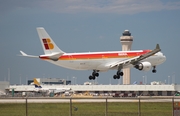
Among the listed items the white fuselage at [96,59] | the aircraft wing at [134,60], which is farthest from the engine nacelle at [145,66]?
the white fuselage at [96,59]

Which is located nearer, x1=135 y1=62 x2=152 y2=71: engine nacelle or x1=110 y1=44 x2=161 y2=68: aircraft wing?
x1=110 y1=44 x2=161 y2=68: aircraft wing

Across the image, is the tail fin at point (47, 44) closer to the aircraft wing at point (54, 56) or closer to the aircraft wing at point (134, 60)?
the aircraft wing at point (54, 56)

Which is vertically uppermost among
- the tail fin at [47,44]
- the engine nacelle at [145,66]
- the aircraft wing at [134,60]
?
the tail fin at [47,44]

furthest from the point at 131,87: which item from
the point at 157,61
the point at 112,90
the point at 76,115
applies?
the point at 76,115

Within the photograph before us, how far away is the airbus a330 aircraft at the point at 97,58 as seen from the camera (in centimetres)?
8544

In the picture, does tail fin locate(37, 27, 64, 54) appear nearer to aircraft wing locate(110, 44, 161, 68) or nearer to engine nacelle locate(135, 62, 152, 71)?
aircraft wing locate(110, 44, 161, 68)

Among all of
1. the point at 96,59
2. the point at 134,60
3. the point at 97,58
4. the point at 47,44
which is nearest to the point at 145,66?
the point at 134,60

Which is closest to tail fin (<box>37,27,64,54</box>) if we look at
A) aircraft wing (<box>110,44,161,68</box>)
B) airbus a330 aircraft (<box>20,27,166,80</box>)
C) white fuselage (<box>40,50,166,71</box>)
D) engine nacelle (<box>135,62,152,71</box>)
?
airbus a330 aircraft (<box>20,27,166,80</box>)

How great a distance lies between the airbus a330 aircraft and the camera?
85.4 metres

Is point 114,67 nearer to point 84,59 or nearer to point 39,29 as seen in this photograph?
point 84,59

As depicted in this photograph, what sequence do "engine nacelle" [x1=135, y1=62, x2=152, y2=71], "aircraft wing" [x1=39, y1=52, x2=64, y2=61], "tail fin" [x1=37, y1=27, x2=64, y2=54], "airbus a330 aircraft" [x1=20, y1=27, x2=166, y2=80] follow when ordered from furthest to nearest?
1. "engine nacelle" [x1=135, y1=62, x2=152, y2=71]
2. "tail fin" [x1=37, y1=27, x2=64, y2=54]
3. "airbus a330 aircraft" [x1=20, y1=27, x2=166, y2=80]
4. "aircraft wing" [x1=39, y1=52, x2=64, y2=61]

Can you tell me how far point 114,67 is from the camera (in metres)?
91.7

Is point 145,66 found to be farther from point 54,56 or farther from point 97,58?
point 54,56

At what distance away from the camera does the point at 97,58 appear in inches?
3462
